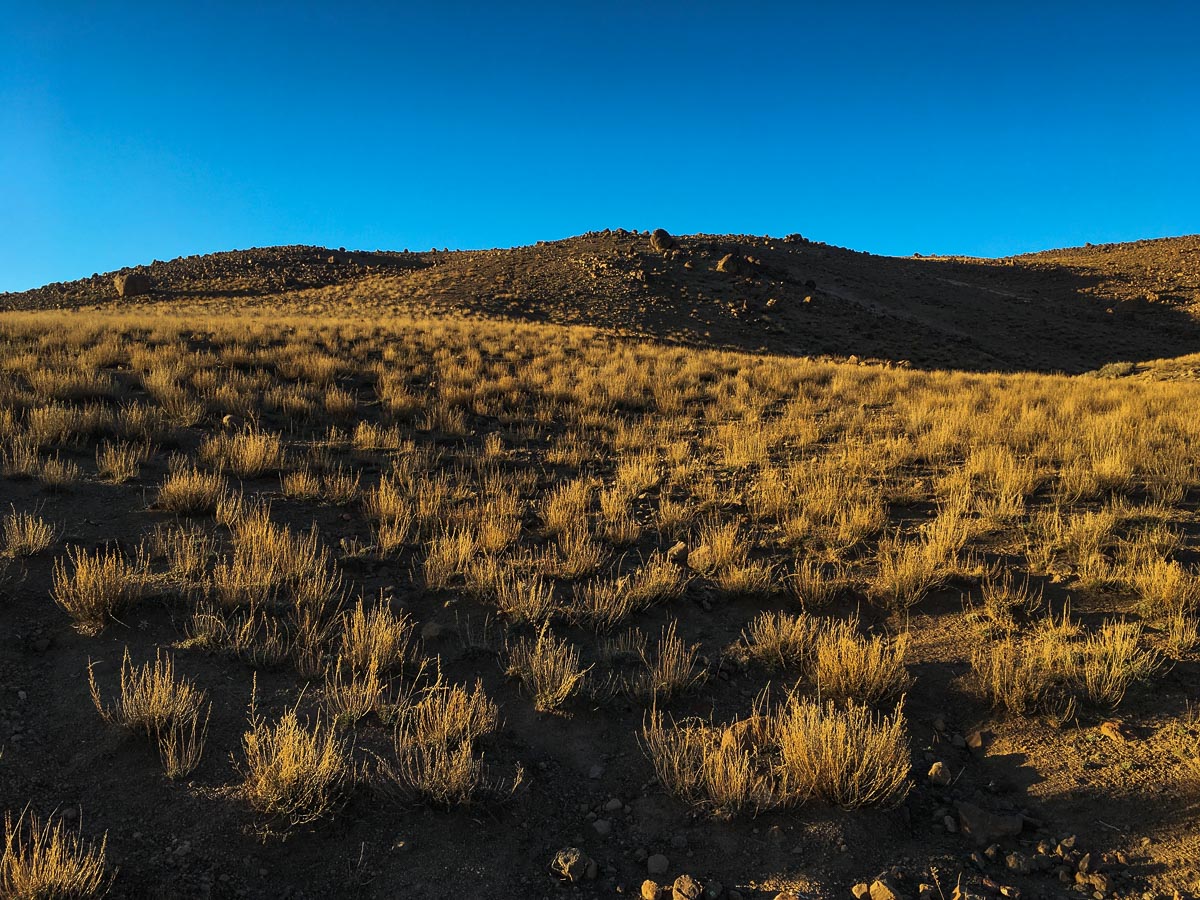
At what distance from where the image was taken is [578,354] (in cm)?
→ 1838

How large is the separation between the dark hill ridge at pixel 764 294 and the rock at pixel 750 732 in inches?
1015

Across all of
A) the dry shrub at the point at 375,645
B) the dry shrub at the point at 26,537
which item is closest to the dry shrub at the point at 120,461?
the dry shrub at the point at 26,537

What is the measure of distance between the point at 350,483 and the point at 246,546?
1.89 meters

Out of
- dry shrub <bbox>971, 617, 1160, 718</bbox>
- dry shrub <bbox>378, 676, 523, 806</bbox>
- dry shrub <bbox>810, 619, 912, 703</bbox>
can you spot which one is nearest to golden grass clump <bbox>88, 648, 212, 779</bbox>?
dry shrub <bbox>378, 676, 523, 806</bbox>

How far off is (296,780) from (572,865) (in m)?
1.28

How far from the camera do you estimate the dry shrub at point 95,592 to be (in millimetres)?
4215

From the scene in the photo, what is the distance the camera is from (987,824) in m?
2.85

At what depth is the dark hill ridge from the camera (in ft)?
109

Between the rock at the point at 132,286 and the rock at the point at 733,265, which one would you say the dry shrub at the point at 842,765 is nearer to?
the rock at the point at 733,265

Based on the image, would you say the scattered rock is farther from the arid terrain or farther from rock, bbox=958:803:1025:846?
rock, bbox=958:803:1025:846

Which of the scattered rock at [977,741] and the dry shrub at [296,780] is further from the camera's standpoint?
the scattered rock at [977,741]

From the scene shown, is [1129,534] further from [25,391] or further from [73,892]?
[25,391]

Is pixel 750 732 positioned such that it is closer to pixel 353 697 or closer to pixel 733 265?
pixel 353 697

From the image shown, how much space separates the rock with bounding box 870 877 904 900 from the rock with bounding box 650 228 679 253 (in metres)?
46.1
